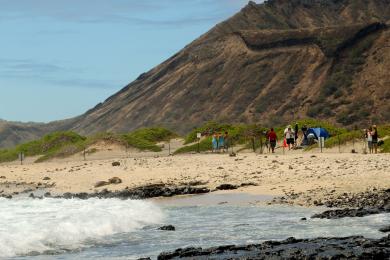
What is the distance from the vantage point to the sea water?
1316 cm

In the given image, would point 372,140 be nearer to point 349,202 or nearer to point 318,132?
point 318,132

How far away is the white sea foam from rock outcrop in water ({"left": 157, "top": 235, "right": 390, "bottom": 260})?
303 centimetres

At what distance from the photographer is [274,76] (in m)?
107

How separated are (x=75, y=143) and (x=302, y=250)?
42032 mm

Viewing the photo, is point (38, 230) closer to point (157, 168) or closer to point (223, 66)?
point (157, 168)

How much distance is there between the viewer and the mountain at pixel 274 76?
9631cm

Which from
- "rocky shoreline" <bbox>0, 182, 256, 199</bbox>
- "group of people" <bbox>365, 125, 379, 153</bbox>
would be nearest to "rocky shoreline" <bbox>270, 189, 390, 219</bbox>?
"rocky shoreline" <bbox>0, 182, 256, 199</bbox>

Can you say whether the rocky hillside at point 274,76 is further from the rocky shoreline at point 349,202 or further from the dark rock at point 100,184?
the rocky shoreline at point 349,202

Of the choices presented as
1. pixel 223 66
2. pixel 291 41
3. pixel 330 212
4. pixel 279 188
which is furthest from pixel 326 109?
pixel 330 212

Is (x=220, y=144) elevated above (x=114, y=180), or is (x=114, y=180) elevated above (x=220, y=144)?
(x=220, y=144)

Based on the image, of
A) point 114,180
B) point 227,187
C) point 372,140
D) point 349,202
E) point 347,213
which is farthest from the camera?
point 372,140

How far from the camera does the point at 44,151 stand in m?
53.5

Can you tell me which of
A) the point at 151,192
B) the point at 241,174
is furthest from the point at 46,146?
the point at 151,192

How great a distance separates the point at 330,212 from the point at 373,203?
5.52ft
